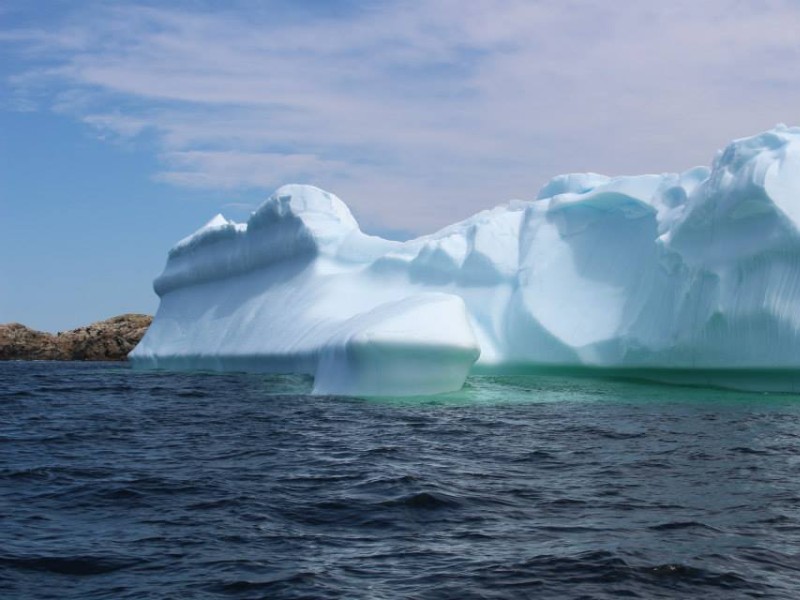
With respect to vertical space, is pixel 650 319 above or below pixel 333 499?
above

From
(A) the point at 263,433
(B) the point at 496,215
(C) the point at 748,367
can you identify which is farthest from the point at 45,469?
(B) the point at 496,215

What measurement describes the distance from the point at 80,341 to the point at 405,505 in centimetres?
5341

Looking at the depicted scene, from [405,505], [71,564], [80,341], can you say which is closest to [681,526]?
[405,505]

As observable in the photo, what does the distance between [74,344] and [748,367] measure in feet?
162

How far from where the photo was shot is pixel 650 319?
56.0 feet

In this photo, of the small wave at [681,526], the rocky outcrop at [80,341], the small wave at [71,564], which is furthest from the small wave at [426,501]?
the rocky outcrop at [80,341]

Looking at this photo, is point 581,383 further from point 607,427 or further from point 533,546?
point 533,546

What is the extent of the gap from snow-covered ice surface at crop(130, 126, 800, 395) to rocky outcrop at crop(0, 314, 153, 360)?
26.4m

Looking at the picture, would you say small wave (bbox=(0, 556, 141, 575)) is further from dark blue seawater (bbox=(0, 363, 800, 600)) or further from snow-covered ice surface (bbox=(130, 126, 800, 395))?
snow-covered ice surface (bbox=(130, 126, 800, 395))

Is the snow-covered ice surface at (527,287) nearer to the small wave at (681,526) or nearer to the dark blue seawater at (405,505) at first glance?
the dark blue seawater at (405,505)

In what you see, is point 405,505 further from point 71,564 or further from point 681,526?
point 71,564

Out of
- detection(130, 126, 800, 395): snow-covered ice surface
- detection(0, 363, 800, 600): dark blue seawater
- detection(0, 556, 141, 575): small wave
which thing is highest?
detection(130, 126, 800, 395): snow-covered ice surface

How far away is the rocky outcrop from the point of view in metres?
53.4

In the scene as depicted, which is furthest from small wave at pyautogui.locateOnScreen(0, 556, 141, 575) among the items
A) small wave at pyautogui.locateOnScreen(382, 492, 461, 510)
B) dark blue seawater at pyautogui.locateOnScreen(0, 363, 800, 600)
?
small wave at pyautogui.locateOnScreen(382, 492, 461, 510)
